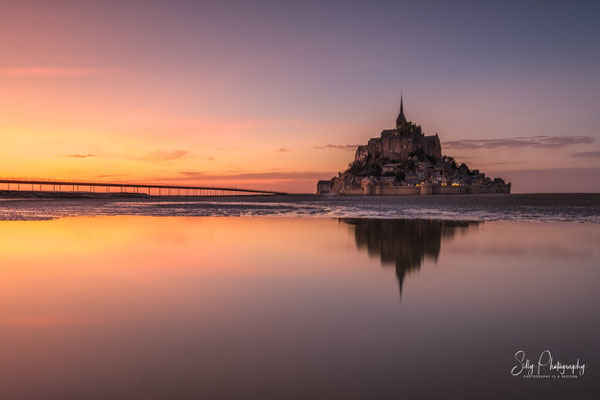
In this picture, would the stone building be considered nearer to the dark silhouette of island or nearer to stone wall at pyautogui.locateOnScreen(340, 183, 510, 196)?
stone wall at pyautogui.locateOnScreen(340, 183, 510, 196)

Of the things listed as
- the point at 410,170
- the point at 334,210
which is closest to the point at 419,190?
the point at 410,170

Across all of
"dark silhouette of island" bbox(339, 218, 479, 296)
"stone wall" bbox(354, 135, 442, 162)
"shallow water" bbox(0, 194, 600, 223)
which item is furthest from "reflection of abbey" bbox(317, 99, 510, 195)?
"dark silhouette of island" bbox(339, 218, 479, 296)

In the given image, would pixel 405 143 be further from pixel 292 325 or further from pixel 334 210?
pixel 292 325

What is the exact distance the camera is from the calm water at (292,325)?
328cm

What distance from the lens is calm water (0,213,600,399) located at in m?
3.28

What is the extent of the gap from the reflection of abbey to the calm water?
6782 inches

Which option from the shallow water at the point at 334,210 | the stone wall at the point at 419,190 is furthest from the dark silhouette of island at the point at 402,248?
the stone wall at the point at 419,190

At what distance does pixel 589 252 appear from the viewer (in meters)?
11.1

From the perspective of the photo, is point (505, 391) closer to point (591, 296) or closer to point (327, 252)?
point (591, 296)

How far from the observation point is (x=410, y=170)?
180 meters

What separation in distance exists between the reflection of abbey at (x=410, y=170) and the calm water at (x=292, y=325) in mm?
172252

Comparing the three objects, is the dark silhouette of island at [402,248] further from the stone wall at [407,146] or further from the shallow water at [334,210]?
the stone wall at [407,146]

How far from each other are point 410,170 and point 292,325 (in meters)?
183

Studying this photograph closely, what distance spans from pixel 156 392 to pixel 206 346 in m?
0.92
